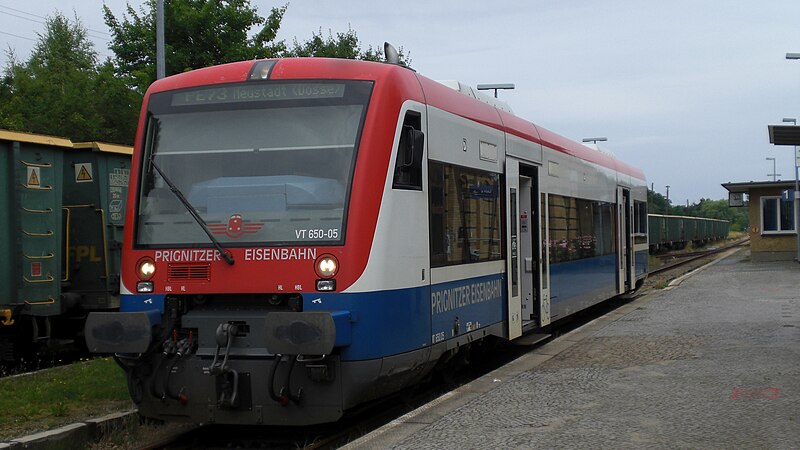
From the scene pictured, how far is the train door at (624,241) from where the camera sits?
1780cm

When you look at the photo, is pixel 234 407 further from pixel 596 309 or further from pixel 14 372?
pixel 596 309

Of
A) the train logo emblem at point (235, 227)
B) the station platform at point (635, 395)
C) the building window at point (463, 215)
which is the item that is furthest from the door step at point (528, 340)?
the train logo emblem at point (235, 227)

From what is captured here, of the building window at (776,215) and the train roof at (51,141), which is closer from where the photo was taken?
the train roof at (51,141)

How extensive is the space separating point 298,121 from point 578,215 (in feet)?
24.7

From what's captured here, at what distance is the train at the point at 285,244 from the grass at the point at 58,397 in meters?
1.09

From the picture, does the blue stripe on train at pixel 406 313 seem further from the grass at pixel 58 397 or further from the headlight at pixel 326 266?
the grass at pixel 58 397

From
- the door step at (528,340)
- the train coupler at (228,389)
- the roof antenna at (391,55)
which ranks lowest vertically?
the door step at (528,340)

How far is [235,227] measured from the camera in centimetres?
732

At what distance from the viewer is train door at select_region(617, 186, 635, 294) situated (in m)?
17.8

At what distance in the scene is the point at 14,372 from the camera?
11117mm

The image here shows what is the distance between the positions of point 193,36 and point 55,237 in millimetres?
10479

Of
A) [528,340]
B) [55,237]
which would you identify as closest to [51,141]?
[55,237]

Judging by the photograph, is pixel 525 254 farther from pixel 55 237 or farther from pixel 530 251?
pixel 55 237

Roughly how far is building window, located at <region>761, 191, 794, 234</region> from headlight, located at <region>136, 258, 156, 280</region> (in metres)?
31.2
